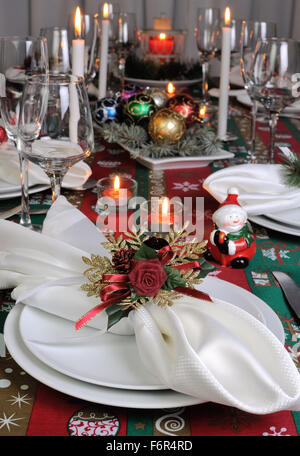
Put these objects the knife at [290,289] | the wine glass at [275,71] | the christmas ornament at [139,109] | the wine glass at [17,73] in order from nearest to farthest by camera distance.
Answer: the knife at [290,289]
the wine glass at [17,73]
the wine glass at [275,71]
the christmas ornament at [139,109]

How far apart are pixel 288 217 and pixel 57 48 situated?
0.73 meters

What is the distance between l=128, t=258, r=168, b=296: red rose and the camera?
0.56m

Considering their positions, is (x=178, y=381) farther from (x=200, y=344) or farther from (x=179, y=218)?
(x=179, y=218)

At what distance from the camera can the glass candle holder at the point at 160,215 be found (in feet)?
2.79

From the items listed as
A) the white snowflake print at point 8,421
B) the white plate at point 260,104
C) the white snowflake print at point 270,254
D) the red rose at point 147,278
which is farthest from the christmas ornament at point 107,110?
the white snowflake print at point 8,421

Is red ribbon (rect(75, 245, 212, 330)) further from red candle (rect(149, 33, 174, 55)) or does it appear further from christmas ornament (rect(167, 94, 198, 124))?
red candle (rect(149, 33, 174, 55))

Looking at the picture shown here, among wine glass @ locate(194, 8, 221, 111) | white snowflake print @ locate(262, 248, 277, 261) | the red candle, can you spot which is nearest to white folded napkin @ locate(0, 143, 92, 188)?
white snowflake print @ locate(262, 248, 277, 261)

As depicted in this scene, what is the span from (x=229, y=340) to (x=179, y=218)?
45cm

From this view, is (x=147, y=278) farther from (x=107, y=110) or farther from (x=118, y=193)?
(x=107, y=110)

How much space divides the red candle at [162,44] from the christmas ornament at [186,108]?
24.0 inches

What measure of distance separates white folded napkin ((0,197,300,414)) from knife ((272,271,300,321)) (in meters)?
0.16

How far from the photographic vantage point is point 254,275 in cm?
79

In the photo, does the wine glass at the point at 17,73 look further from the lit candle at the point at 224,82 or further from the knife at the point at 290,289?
the lit candle at the point at 224,82
